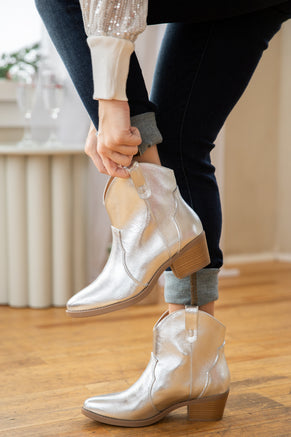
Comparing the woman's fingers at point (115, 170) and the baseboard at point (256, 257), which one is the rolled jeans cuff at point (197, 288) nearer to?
the woman's fingers at point (115, 170)

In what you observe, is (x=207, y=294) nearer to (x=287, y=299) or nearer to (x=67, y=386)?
(x=67, y=386)

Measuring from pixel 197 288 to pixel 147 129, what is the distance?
0.28 metres

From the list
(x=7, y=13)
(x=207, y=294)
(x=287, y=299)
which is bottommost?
(x=287, y=299)

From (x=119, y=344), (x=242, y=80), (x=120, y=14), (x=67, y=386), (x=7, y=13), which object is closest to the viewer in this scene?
(x=120, y=14)

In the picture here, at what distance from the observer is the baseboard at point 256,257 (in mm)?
2934

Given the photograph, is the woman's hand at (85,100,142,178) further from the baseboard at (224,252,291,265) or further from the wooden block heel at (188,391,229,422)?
the baseboard at (224,252,291,265)

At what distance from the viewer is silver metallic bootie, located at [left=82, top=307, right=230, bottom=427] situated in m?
0.98

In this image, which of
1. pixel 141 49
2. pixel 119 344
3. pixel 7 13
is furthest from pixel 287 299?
pixel 7 13

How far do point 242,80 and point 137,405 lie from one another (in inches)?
21.6

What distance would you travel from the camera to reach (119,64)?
81 cm

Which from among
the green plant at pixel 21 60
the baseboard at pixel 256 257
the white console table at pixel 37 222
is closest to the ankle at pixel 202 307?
the white console table at pixel 37 222

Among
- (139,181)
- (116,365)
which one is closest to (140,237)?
(139,181)

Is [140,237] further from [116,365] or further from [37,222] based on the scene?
[37,222]

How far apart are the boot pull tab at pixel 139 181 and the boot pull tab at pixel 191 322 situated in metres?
0.21
